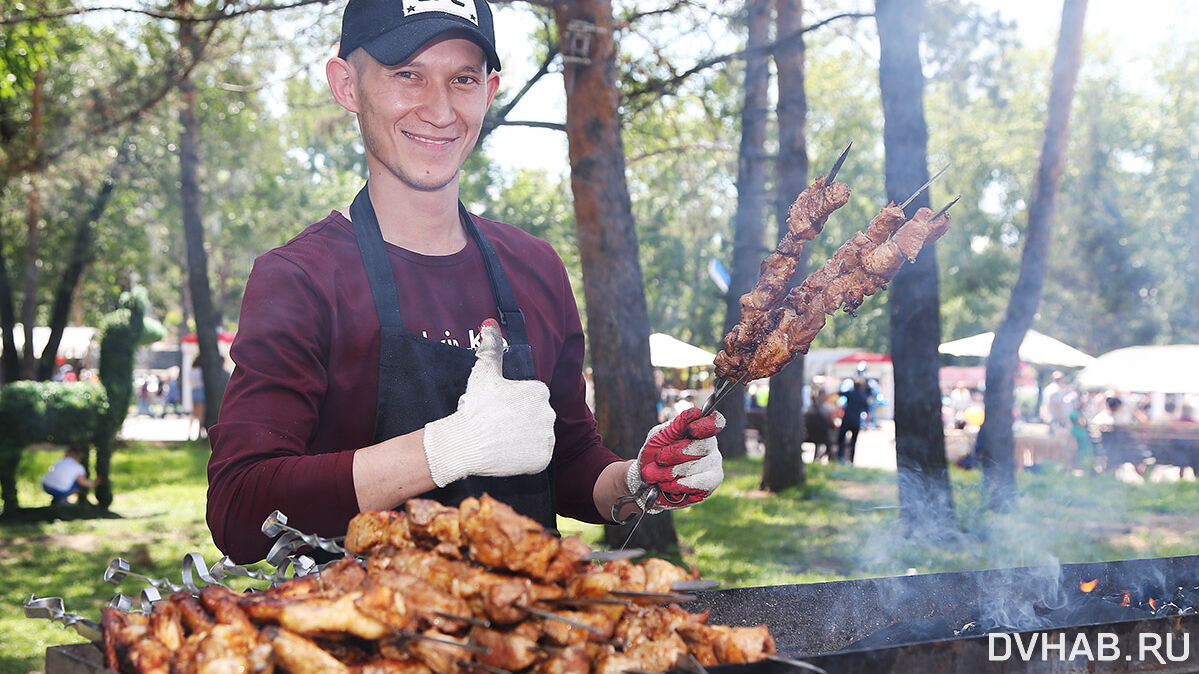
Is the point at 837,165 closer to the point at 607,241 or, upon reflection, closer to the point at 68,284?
the point at 607,241

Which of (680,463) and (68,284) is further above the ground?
(68,284)

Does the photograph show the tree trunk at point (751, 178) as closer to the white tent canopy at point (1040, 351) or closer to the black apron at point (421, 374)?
the black apron at point (421, 374)

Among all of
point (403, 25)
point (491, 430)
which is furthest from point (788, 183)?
point (491, 430)

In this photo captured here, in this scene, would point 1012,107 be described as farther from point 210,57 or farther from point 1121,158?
point 210,57

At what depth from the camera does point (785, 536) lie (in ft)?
30.1

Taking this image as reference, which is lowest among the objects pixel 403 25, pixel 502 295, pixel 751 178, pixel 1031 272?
pixel 502 295

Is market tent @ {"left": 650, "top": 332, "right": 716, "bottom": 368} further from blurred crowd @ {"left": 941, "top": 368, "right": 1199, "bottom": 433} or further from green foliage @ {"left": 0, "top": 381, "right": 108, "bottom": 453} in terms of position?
green foliage @ {"left": 0, "top": 381, "right": 108, "bottom": 453}

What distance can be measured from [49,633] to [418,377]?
17.3 ft

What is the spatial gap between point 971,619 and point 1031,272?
770cm

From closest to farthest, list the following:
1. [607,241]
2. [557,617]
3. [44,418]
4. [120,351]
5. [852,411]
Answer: [557,617] → [607,241] → [44,418] → [120,351] → [852,411]

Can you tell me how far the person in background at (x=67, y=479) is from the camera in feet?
35.4

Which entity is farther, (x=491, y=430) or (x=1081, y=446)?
(x=1081, y=446)

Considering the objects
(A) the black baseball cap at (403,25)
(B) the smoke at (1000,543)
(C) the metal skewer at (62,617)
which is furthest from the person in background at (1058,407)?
(C) the metal skewer at (62,617)

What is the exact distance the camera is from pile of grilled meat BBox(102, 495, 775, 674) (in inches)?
65.7
